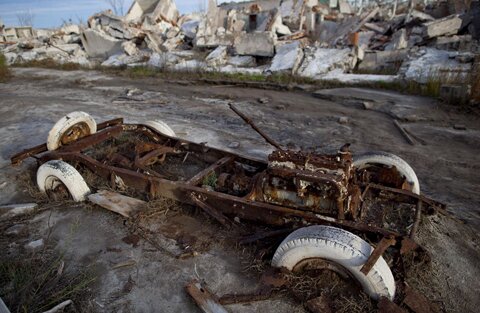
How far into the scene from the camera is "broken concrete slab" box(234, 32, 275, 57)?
13391mm

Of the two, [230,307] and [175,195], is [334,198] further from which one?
[175,195]

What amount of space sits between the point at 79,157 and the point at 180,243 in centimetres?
189

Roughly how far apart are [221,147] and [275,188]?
2676 millimetres

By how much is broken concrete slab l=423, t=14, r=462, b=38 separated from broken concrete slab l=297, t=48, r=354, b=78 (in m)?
3.54

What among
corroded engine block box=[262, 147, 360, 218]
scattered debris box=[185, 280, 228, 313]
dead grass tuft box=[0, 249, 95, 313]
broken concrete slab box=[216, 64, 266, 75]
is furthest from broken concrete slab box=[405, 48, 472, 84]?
dead grass tuft box=[0, 249, 95, 313]

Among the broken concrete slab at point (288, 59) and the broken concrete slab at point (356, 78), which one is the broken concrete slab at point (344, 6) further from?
the broken concrete slab at point (356, 78)

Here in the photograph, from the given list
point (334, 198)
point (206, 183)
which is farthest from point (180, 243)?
point (334, 198)

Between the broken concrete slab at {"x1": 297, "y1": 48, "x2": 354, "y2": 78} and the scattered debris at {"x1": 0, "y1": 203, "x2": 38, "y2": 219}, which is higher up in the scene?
the broken concrete slab at {"x1": 297, "y1": 48, "x2": 354, "y2": 78}

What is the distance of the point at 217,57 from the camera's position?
13.9 meters

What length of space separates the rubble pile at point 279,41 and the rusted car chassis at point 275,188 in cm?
756

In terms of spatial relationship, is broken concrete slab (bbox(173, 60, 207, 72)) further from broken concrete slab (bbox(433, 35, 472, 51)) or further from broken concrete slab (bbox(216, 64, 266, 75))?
broken concrete slab (bbox(433, 35, 472, 51))

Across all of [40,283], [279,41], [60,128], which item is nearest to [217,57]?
[279,41]

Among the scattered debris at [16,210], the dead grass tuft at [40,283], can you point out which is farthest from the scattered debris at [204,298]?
the scattered debris at [16,210]

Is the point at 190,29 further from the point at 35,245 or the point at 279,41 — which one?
the point at 35,245
